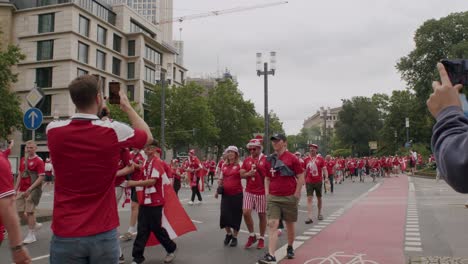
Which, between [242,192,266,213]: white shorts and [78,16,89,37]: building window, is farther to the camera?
[78,16,89,37]: building window

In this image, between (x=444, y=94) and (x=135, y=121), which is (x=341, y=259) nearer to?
(x=135, y=121)

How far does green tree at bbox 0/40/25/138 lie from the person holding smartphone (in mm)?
35513

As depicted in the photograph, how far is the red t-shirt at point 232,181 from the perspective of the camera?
31.7ft

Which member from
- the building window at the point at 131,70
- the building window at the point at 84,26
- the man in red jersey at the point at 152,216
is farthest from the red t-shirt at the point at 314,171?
Answer: the building window at the point at 131,70

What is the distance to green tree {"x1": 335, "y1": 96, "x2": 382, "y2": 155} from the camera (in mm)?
94188

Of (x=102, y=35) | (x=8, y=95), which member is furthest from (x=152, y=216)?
(x=102, y=35)

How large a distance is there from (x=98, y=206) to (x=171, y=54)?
75.3 m

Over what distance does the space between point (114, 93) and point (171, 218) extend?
486cm

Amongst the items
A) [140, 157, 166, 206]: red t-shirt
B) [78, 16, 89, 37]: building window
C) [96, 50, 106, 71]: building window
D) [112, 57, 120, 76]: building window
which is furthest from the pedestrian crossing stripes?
[112, 57, 120, 76]: building window

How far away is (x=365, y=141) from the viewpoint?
313ft

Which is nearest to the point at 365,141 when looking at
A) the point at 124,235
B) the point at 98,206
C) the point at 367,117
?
the point at 367,117

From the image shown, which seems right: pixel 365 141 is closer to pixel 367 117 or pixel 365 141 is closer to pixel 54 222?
pixel 367 117

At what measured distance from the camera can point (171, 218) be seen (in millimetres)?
8203

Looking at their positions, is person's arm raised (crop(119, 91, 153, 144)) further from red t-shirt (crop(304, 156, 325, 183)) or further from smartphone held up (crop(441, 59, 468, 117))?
red t-shirt (crop(304, 156, 325, 183))
